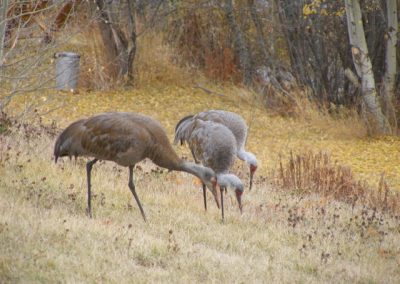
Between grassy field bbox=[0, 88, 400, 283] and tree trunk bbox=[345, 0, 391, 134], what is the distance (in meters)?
3.43

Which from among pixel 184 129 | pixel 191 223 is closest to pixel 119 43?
pixel 184 129

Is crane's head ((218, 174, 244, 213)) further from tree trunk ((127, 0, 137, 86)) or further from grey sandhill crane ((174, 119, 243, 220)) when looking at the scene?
tree trunk ((127, 0, 137, 86))

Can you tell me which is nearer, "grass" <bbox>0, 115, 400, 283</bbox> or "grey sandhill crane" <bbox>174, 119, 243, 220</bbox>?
"grass" <bbox>0, 115, 400, 283</bbox>

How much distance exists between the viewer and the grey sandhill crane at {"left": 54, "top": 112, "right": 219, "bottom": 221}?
7078 millimetres

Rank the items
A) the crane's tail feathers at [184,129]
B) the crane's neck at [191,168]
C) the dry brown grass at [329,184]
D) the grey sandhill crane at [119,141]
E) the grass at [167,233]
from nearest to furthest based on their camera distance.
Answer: the grass at [167,233]
the grey sandhill crane at [119,141]
the crane's neck at [191,168]
the crane's tail feathers at [184,129]
the dry brown grass at [329,184]

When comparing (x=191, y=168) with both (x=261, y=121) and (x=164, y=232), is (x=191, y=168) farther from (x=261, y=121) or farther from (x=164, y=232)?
(x=261, y=121)

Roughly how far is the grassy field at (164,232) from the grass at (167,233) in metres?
0.01

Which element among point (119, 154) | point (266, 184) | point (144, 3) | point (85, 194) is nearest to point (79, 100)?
point (144, 3)

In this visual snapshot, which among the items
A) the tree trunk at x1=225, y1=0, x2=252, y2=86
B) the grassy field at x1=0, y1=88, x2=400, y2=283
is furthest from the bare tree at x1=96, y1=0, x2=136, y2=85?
the grassy field at x1=0, y1=88, x2=400, y2=283

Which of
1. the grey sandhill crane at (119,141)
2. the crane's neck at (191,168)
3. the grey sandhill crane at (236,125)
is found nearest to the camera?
the grey sandhill crane at (119,141)

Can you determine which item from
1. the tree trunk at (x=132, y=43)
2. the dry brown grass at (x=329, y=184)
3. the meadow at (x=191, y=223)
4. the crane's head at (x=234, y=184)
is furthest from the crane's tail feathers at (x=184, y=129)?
the tree trunk at (x=132, y=43)

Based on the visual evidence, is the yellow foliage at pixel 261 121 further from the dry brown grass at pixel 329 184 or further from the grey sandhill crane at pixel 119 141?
the grey sandhill crane at pixel 119 141

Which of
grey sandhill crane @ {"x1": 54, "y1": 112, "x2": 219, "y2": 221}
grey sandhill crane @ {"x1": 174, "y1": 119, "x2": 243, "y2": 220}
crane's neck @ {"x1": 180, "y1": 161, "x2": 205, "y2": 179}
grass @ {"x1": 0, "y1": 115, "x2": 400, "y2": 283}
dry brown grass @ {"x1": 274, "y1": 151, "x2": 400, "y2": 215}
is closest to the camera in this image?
grass @ {"x1": 0, "y1": 115, "x2": 400, "y2": 283}

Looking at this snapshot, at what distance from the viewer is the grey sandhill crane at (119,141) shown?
7078 millimetres
